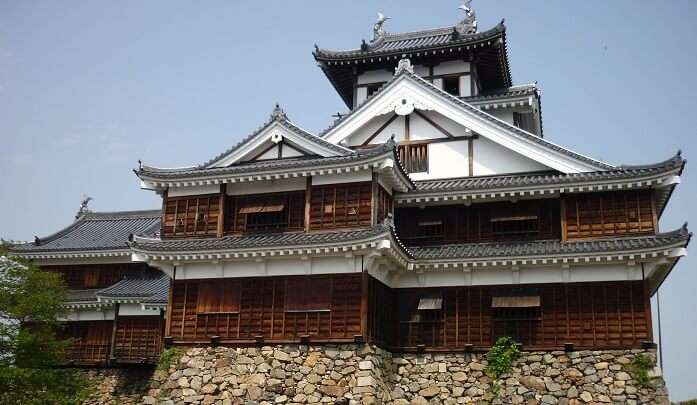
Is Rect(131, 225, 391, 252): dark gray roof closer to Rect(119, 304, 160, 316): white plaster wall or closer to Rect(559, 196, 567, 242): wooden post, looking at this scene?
Rect(559, 196, 567, 242): wooden post


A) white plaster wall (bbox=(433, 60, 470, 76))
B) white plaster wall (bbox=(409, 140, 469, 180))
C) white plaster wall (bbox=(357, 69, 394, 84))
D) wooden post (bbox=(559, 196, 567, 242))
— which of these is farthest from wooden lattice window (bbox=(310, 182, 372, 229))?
white plaster wall (bbox=(433, 60, 470, 76))

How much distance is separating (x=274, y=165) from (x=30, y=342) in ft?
32.1

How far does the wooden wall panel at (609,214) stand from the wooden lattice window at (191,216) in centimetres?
1201

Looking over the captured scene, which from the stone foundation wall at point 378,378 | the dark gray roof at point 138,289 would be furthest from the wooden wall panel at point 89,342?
the stone foundation wall at point 378,378

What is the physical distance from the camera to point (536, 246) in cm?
2330

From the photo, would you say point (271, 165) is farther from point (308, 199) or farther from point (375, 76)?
point (375, 76)

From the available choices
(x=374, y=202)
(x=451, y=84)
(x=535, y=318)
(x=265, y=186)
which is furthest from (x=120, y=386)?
(x=451, y=84)

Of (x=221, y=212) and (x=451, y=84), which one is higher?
(x=451, y=84)

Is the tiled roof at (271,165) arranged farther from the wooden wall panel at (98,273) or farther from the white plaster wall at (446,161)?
the wooden wall panel at (98,273)

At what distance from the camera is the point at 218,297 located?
2350 centimetres

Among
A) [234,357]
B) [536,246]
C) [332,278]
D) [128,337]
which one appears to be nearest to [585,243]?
[536,246]

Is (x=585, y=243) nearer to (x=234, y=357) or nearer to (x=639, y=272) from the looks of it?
(x=639, y=272)

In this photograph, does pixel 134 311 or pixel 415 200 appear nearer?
pixel 415 200

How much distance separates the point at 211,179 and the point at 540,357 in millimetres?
12307
